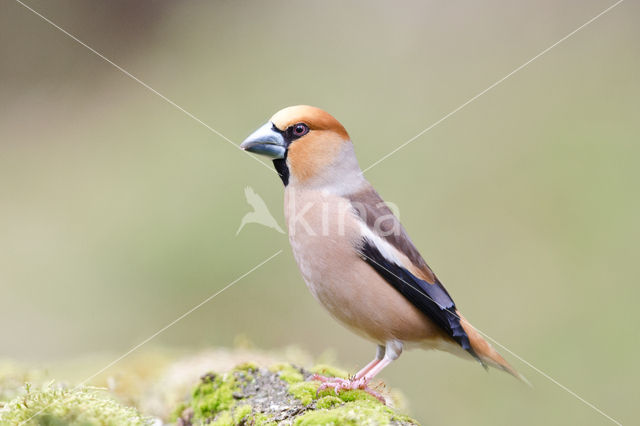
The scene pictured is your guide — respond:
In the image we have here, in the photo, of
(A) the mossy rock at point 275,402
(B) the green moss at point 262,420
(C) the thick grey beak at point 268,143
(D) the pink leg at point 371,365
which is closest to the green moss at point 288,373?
(A) the mossy rock at point 275,402

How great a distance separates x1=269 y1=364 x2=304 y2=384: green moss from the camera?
359cm

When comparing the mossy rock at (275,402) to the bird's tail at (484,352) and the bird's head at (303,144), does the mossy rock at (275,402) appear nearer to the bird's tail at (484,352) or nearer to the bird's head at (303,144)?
the bird's tail at (484,352)

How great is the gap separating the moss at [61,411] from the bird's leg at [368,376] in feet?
3.43

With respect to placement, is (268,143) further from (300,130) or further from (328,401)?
(328,401)

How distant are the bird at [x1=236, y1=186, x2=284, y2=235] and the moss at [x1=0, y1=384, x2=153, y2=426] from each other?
436 centimetres

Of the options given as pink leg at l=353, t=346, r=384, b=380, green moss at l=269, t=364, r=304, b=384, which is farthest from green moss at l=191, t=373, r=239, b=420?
pink leg at l=353, t=346, r=384, b=380

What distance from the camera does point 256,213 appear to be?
780 centimetres

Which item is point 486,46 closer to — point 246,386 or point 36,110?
point 36,110

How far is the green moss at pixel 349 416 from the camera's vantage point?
8.77 feet

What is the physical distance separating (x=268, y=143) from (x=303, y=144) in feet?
0.75

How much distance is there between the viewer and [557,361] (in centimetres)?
707

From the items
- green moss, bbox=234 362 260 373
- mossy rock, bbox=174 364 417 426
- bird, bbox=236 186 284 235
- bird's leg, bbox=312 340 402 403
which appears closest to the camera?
mossy rock, bbox=174 364 417 426

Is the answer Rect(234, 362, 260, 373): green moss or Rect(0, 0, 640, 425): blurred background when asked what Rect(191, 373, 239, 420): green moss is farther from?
Rect(0, 0, 640, 425): blurred background

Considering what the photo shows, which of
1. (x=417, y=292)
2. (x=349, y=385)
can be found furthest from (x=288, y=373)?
(x=417, y=292)
